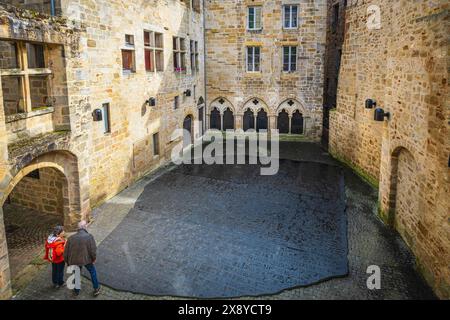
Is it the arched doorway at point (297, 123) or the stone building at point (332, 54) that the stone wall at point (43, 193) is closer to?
the stone building at point (332, 54)

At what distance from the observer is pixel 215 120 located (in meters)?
20.9

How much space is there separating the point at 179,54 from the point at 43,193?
831cm

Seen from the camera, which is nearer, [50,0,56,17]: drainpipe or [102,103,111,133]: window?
[50,0,56,17]: drainpipe

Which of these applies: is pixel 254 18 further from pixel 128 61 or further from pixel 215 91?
pixel 128 61

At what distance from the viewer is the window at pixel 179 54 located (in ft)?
52.3

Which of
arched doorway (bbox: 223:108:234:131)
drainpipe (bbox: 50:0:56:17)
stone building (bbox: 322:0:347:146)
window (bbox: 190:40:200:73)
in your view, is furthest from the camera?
arched doorway (bbox: 223:108:234:131)

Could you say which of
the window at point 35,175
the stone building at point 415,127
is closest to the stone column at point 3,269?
the window at point 35,175

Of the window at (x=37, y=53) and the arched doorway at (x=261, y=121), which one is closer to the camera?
the window at (x=37, y=53)

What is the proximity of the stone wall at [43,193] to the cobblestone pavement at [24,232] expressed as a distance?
165 mm

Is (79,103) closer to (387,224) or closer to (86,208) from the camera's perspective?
(86,208)

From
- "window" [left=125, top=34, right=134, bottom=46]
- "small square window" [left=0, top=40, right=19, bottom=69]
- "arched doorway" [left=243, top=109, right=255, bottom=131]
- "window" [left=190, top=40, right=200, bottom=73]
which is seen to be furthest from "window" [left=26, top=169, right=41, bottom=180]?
"arched doorway" [left=243, top=109, right=255, bottom=131]

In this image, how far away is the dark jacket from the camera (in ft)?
22.2

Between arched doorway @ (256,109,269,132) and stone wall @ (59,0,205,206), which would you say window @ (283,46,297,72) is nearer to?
arched doorway @ (256,109,269,132)

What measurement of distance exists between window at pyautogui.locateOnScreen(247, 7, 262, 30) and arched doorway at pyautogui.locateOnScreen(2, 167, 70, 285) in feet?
41.5
